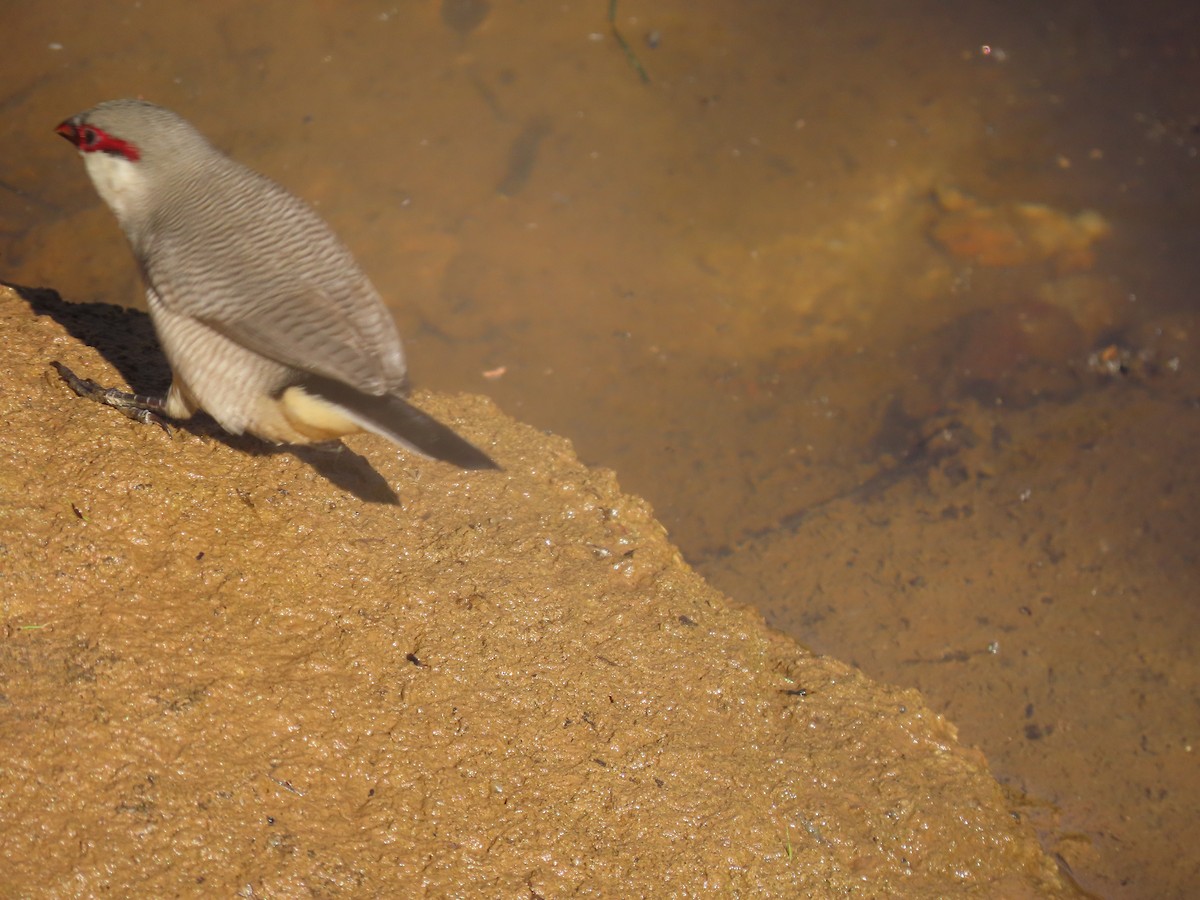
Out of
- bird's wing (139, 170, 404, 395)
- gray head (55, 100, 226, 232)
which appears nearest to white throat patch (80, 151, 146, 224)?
gray head (55, 100, 226, 232)

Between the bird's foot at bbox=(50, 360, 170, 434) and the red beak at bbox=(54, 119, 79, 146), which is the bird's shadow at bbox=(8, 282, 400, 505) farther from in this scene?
the red beak at bbox=(54, 119, 79, 146)

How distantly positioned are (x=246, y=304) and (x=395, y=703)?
1.39 meters

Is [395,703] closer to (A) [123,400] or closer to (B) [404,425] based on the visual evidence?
(B) [404,425]

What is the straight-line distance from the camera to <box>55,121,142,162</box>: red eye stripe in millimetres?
3379

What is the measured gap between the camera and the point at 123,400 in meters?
3.15

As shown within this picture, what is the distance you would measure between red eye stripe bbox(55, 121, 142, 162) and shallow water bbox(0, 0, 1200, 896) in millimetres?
1956

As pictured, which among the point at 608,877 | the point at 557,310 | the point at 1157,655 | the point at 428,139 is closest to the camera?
the point at 608,877

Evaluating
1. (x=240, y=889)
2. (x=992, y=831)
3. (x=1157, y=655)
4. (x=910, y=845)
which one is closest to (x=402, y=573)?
(x=240, y=889)

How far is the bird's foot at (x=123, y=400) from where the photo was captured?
314 cm

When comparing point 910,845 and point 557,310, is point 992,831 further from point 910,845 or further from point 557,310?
point 557,310

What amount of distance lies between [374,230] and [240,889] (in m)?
4.51

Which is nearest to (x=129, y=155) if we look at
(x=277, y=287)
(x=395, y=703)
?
(x=277, y=287)

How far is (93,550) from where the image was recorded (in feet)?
8.68

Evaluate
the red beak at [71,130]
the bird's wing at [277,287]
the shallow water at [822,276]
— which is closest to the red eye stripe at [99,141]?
the red beak at [71,130]
